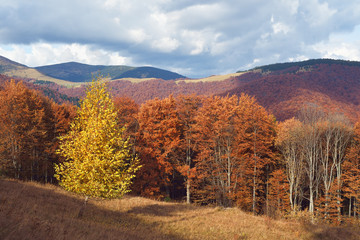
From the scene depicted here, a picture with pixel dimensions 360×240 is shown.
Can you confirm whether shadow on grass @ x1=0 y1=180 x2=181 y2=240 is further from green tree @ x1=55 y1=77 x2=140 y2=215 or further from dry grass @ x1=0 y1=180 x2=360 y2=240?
green tree @ x1=55 y1=77 x2=140 y2=215

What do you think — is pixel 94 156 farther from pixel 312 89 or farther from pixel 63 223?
pixel 312 89

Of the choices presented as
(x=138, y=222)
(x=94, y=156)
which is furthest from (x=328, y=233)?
(x=94, y=156)

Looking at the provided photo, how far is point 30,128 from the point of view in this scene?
3100 cm

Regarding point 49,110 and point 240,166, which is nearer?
point 240,166

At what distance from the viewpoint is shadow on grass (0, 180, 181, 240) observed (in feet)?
21.9

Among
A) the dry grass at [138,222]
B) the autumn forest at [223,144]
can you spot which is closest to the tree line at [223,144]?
the autumn forest at [223,144]

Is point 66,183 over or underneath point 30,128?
underneath

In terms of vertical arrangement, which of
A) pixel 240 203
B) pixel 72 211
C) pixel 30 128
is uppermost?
pixel 30 128

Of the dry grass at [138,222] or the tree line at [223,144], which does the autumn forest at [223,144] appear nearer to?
the tree line at [223,144]

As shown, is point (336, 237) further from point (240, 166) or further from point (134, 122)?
point (134, 122)

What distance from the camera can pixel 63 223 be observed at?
9117 millimetres

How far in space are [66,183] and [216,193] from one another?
22.5 m

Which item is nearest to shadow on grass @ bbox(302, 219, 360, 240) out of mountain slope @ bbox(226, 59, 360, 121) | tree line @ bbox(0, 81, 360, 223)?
tree line @ bbox(0, 81, 360, 223)

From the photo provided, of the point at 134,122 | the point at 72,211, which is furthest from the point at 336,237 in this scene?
the point at 134,122
